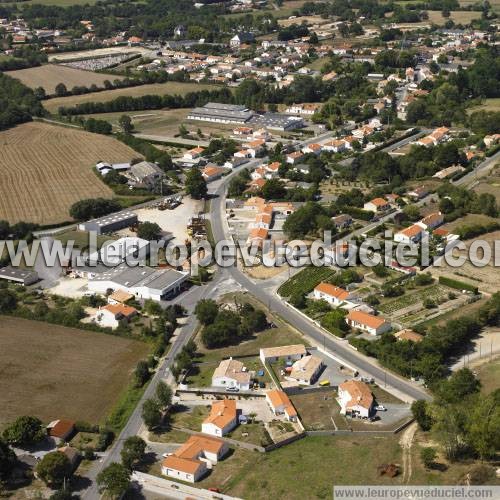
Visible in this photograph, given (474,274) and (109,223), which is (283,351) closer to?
(474,274)

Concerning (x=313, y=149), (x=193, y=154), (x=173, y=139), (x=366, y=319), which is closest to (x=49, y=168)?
(x=193, y=154)

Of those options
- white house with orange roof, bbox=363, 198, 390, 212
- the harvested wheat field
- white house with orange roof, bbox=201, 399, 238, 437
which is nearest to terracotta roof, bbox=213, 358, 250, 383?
white house with orange roof, bbox=201, 399, 238, 437

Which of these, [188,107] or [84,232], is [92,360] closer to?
[84,232]

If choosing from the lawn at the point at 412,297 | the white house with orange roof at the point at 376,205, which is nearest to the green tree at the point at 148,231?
the white house with orange roof at the point at 376,205

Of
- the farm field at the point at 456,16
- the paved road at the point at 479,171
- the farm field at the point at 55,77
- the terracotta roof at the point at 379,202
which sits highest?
the farm field at the point at 456,16

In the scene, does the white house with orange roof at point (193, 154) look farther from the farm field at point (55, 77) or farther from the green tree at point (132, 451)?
the green tree at point (132, 451)

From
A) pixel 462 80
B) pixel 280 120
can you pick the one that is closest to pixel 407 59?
pixel 462 80
